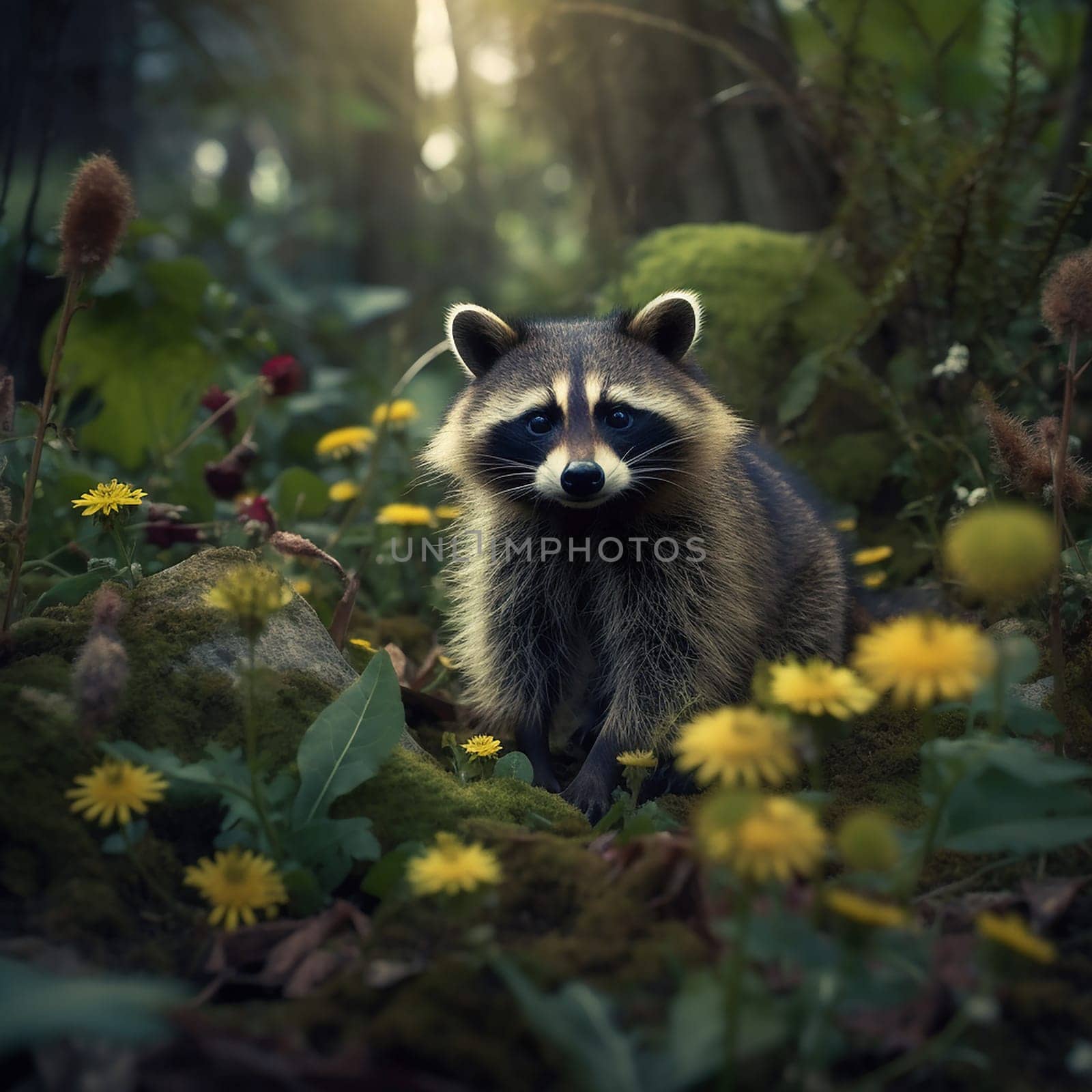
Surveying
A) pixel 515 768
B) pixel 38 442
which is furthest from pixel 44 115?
pixel 515 768

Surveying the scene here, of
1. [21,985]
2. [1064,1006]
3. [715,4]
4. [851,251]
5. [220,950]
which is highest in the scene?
[715,4]

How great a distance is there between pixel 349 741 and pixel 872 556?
2725 millimetres

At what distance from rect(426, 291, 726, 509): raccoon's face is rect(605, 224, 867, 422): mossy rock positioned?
4.90 ft

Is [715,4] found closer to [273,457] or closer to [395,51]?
[395,51]

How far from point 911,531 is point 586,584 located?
1.94 metres

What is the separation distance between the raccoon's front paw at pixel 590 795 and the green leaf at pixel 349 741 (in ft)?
2.74

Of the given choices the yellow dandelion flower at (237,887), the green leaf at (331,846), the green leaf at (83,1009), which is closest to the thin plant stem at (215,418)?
the green leaf at (331,846)

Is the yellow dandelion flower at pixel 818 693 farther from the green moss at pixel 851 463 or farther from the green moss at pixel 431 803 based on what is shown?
the green moss at pixel 851 463

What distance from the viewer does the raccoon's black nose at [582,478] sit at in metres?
A: 3.13

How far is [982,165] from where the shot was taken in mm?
4418

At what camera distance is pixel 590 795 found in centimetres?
320

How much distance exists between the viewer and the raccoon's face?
130 inches

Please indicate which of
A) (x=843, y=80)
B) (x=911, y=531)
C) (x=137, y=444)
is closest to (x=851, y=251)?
(x=843, y=80)

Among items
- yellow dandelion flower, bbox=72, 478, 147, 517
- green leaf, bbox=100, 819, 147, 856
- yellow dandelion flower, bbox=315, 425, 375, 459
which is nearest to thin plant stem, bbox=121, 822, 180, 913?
green leaf, bbox=100, 819, 147, 856
